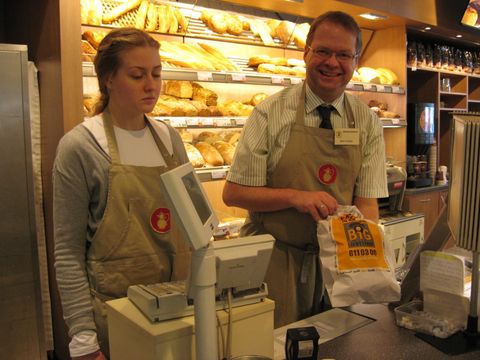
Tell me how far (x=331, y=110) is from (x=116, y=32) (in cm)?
87

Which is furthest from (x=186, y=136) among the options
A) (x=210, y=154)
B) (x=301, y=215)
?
(x=301, y=215)

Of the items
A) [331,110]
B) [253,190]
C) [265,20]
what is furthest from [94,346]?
[265,20]

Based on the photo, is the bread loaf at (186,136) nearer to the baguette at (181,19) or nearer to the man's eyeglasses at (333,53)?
the baguette at (181,19)

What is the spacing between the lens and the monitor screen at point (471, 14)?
5.16m

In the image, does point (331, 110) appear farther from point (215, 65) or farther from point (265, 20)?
point (265, 20)

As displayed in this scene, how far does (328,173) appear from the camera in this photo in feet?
6.17

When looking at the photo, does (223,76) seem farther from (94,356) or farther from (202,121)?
(94,356)

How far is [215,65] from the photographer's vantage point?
10.8 ft

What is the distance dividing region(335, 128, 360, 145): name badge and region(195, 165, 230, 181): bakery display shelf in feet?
4.30

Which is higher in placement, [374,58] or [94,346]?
[374,58]

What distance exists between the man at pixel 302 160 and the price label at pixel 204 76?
46.0 inches

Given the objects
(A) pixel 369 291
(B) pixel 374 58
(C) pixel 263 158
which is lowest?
(A) pixel 369 291

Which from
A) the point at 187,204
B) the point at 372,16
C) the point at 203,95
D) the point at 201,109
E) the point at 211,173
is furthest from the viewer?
the point at 372,16

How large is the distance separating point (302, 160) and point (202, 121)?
1343 millimetres
